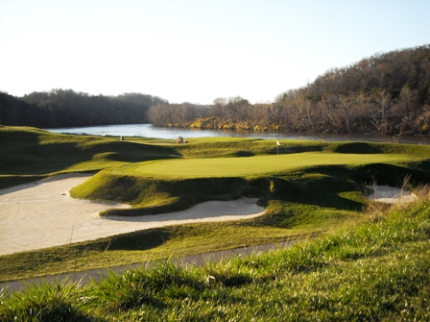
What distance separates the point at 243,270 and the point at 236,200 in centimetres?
1258

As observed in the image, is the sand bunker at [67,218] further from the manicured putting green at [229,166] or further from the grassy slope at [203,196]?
the manicured putting green at [229,166]

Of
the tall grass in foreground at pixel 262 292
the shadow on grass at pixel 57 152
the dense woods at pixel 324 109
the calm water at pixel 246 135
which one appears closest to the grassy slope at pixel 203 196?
the shadow on grass at pixel 57 152

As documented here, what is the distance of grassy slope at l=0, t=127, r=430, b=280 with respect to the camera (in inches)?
489

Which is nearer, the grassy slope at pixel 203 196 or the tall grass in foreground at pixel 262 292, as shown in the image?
the tall grass in foreground at pixel 262 292

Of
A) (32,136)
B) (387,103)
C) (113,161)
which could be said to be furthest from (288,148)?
(387,103)

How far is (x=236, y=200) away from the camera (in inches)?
754

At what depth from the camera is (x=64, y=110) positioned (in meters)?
126

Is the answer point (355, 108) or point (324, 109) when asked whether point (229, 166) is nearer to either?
point (355, 108)

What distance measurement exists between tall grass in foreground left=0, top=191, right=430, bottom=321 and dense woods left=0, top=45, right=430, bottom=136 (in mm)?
65468

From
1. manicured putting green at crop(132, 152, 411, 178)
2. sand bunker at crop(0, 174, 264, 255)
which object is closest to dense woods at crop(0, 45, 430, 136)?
manicured putting green at crop(132, 152, 411, 178)

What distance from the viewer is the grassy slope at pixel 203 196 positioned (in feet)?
40.8

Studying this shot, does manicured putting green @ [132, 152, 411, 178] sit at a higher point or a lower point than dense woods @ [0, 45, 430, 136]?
lower

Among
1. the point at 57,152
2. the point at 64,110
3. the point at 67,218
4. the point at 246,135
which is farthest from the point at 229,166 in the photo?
the point at 64,110

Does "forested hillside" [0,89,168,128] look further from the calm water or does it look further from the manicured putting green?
the manicured putting green
